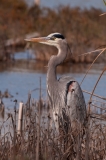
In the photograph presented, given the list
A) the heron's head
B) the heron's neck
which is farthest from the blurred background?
the heron's neck

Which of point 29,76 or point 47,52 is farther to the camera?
point 47,52

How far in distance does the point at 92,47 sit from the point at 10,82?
662 centimetres

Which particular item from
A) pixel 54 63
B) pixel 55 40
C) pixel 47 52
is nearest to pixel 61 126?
pixel 54 63

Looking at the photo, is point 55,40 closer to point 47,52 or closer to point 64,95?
point 64,95

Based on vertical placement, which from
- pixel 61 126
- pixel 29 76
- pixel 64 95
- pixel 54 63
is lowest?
pixel 61 126

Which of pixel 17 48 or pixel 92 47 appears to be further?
pixel 17 48

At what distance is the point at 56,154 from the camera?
5805 millimetres

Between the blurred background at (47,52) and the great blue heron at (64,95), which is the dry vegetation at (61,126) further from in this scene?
the great blue heron at (64,95)

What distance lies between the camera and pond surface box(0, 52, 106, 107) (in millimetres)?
12297

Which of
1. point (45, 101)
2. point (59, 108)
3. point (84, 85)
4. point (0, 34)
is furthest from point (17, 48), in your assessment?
point (59, 108)

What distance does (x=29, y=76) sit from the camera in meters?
15.6

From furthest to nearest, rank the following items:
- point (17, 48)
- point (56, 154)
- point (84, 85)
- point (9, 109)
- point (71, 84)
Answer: point (17, 48) < point (84, 85) < point (9, 109) < point (71, 84) < point (56, 154)

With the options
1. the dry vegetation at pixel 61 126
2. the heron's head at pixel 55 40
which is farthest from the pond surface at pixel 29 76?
the heron's head at pixel 55 40

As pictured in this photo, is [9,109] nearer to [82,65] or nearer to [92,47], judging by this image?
[82,65]
